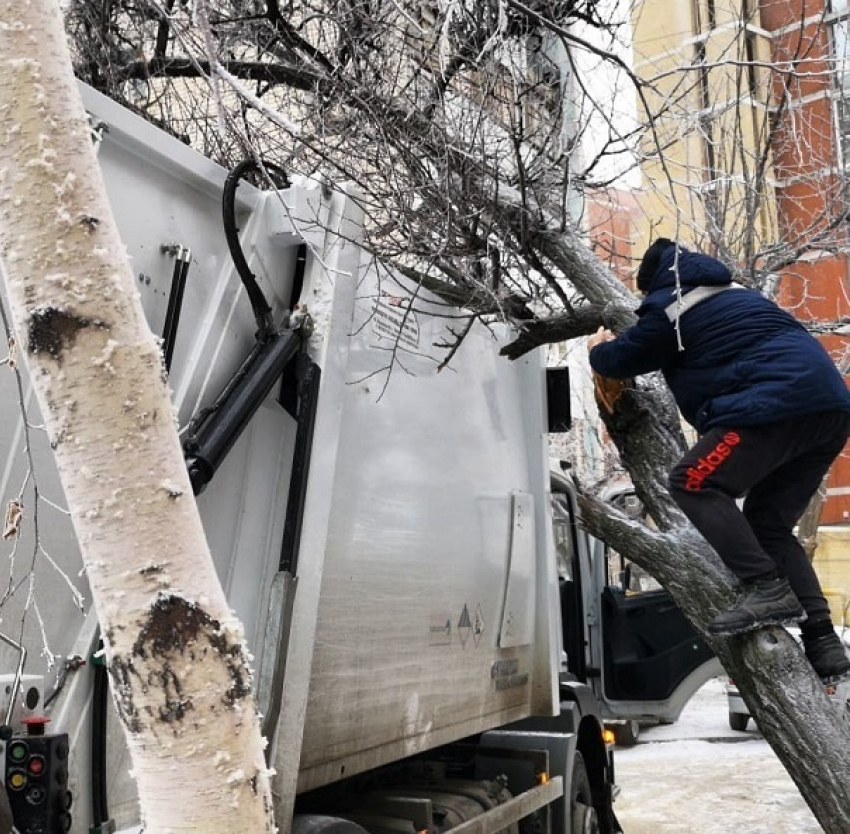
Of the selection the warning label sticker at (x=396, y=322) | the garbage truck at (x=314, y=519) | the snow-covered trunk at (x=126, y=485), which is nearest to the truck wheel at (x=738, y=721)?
the garbage truck at (x=314, y=519)

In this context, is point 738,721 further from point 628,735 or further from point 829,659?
point 829,659

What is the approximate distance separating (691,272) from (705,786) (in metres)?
6.57

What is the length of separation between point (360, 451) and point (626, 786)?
6974 millimetres

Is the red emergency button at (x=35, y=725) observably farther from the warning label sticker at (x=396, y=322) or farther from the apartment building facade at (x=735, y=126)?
the apartment building facade at (x=735, y=126)

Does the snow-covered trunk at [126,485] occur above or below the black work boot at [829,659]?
above

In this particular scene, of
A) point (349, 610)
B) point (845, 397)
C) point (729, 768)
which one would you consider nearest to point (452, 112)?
point (845, 397)

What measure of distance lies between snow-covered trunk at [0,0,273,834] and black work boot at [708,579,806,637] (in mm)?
2602

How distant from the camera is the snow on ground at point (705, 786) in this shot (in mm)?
7836

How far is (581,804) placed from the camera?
5.65m

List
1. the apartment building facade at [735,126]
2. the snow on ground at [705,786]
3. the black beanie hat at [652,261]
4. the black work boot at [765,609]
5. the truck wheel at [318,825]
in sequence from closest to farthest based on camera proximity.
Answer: the truck wheel at [318,825] → the black work boot at [765,609] → the black beanie hat at [652,261] → the apartment building facade at [735,126] → the snow on ground at [705,786]

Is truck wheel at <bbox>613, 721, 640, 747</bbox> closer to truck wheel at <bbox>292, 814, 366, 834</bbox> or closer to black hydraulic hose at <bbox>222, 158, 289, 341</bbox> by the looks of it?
truck wheel at <bbox>292, 814, 366, 834</bbox>

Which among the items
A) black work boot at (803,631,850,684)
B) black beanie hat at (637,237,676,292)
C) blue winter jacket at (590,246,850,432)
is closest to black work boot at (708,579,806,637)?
black work boot at (803,631,850,684)

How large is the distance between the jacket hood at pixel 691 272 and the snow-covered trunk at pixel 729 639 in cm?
57

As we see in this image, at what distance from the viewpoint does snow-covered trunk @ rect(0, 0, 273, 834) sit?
51.6 inches
